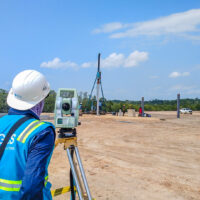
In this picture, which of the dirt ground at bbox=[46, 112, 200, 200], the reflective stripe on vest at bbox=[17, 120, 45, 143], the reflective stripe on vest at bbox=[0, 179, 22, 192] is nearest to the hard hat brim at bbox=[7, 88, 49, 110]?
the reflective stripe on vest at bbox=[17, 120, 45, 143]

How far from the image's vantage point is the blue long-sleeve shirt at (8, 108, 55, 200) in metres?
1.17

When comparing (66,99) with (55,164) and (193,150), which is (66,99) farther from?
(193,150)

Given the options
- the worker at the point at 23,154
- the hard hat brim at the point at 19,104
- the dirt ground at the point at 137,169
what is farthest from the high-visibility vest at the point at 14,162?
the dirt ground at the point at 137,169

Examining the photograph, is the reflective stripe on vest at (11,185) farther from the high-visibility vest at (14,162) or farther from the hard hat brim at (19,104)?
the hard hat brim at (19,104)

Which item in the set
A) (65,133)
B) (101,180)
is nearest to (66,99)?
(65,133)

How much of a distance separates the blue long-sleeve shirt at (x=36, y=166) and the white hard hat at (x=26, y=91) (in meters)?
0.24

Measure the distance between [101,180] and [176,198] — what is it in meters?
1.40

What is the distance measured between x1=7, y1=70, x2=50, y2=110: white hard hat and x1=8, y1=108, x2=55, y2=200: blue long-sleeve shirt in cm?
24

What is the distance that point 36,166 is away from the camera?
47.0 inches

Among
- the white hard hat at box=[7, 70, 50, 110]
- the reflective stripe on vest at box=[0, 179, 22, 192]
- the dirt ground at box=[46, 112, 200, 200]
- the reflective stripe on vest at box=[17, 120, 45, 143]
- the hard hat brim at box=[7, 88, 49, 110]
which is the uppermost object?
the white hard hat at box=[7, 70, 50, 110]

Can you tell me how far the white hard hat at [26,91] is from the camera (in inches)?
55.6

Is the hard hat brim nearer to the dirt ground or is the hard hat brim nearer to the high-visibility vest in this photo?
the high-visibility vest

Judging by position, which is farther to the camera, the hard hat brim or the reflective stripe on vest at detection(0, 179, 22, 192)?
the hard hat brim

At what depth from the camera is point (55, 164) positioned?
5.60m
